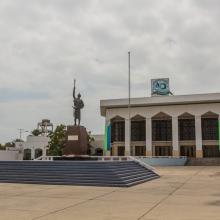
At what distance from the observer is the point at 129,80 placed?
161 ft

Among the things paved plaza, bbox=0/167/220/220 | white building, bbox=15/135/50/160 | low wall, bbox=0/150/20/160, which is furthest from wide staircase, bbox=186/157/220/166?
paved plaza, bbox=0/167/220/220

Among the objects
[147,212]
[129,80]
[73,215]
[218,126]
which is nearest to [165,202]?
[147,212]

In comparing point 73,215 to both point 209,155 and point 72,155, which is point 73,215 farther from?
point 209,155

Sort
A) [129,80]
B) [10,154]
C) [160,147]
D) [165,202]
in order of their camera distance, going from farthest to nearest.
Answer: [10,154] < [160,147] < [129,80] < [165,202]

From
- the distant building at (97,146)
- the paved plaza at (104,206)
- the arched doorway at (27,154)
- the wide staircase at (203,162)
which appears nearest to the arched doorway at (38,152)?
the arched doorway at (27,154)

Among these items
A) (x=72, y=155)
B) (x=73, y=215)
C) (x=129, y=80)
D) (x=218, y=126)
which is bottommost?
(x=73, y=215)

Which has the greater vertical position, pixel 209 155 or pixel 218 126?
pixel 218 126

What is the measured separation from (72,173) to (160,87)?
158ft

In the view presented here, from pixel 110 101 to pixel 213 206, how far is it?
2200 inches

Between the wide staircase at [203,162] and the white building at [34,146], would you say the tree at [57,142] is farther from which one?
the wide staircase at [203,162]

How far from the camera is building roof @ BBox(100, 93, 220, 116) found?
6253 centimetres

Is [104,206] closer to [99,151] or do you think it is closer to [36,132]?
[99,151]

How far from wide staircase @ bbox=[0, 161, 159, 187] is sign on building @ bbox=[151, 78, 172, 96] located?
144ft

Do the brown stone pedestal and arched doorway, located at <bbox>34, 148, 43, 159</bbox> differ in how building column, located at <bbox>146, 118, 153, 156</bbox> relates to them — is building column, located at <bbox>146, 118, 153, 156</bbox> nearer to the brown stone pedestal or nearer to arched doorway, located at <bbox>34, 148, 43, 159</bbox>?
arched doorway, located at <bbox>34, 148, 43, 159</bbox>
